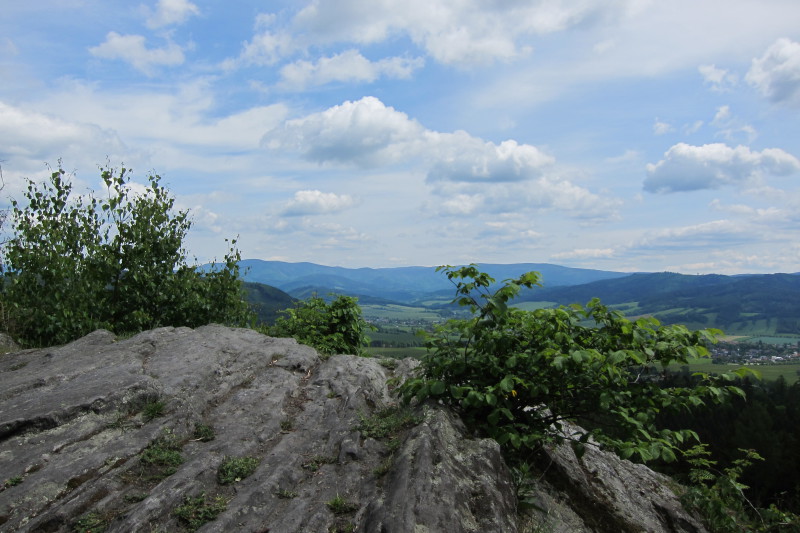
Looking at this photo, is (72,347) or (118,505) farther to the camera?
(72,347)

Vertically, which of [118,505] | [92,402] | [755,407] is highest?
[92,402]

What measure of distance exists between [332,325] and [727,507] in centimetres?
1235

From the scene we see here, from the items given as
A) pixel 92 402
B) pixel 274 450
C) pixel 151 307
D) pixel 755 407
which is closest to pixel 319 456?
pixel 274 450

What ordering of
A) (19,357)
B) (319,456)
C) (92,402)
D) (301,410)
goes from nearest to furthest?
(319,456)
(92,402)
(301,410)
(19,357)

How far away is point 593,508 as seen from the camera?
7727 millimetres

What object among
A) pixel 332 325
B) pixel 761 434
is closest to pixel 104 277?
pixel 332 325

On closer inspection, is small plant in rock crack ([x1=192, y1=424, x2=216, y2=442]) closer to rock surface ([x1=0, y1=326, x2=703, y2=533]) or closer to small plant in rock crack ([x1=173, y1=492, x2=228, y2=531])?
rock surface ([x1=0, y1=326, x2=703, y2=533])

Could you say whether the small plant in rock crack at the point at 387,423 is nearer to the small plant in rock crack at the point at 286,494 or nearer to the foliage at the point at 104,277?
the small plant in rock crack at the point at 286,494

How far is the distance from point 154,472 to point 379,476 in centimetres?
335

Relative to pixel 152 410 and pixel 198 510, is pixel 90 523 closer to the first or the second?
pixel 198 510

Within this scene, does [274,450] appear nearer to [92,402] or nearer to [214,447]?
[214,447]

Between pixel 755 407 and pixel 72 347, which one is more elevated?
pixel 72 347

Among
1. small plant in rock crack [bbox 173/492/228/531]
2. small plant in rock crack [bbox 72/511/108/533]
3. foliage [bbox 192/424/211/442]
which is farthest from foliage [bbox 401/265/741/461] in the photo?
small plant in rock crack [bbox 72/511/108/533]

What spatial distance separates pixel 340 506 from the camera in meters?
6.13
